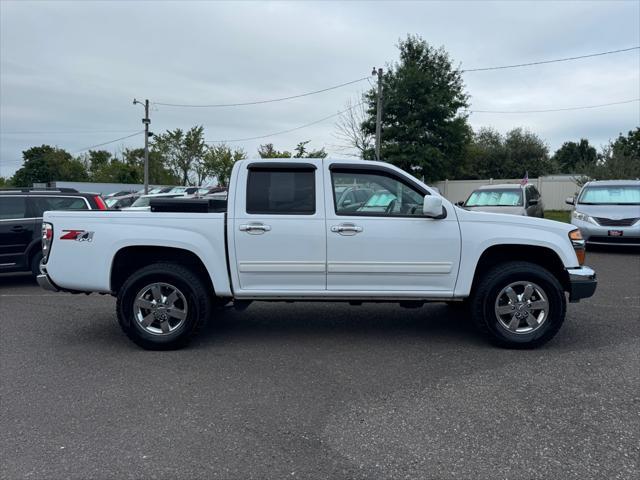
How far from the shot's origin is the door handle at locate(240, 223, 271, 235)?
520 cm

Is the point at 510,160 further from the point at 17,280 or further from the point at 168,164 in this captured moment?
the point at 17,280

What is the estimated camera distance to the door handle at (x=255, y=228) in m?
5.20

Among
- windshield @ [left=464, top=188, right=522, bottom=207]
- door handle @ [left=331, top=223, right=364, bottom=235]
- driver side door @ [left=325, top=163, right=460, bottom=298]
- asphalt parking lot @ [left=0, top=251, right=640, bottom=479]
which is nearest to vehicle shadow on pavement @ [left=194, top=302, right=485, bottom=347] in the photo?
asphalt parking lot @ [left=0, top=251, right=640, bottom=479]

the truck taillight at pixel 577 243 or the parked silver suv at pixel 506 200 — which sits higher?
the parked silver suv at pixel 506 200

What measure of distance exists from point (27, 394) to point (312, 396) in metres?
2.27

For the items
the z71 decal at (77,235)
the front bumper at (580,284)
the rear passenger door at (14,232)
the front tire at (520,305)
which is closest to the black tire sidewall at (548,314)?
the front tire at (520,305)

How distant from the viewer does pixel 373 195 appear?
213 inches

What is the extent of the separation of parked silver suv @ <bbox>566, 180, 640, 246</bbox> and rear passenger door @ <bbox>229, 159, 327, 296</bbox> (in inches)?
376

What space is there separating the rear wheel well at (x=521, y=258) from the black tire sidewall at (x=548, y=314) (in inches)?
10.2

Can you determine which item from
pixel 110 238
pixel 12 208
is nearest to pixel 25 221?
pixel 12 208

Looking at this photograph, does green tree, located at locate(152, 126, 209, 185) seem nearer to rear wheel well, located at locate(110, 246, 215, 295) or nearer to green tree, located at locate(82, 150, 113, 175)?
green tree, located at locate(82, 150, 113, 175)

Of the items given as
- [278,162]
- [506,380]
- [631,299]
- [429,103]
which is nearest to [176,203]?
[278,162]

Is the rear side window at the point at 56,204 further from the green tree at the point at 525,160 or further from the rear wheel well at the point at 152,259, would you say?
the green tree at the point at 525,160

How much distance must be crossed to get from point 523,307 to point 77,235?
451 centimetres
